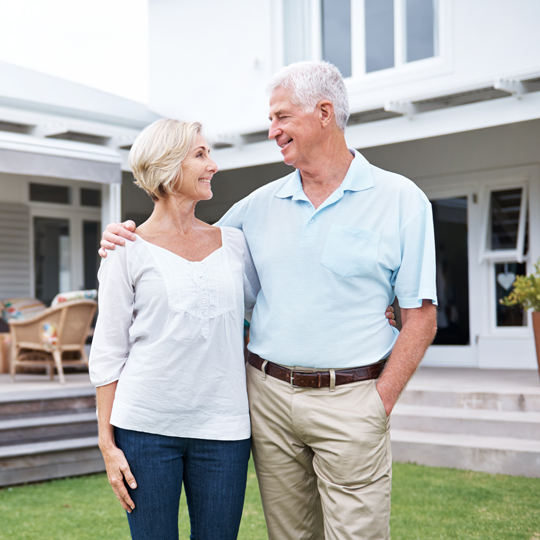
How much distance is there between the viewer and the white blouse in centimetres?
185

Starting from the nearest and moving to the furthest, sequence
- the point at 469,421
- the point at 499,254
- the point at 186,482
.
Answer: the point at 186,482 → the point at 469,421 → the point at 499,254

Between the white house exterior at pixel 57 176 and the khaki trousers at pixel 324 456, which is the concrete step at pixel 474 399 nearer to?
the khaki trousers at pixel 324 456

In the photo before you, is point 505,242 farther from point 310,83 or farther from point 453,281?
point 310,83

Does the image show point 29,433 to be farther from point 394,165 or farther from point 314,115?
point 394,165

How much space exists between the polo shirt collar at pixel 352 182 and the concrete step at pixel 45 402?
12.6 ft

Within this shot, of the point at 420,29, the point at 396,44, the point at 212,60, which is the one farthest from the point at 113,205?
the point at 420,29

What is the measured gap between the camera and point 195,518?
1938mm

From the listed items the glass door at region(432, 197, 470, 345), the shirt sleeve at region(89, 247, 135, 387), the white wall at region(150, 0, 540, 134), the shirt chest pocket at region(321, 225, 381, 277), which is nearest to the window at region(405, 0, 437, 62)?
the white wall at region(150, 0, 540, 134)

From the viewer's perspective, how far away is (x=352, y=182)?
2.01 m

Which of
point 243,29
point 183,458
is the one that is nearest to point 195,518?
point 183,458

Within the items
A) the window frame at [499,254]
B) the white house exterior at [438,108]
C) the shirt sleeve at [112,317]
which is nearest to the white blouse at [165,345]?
the shirt sleeve at [112,317]

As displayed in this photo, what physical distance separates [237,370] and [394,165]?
6.57m

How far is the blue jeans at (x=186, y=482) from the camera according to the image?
185 centimetres

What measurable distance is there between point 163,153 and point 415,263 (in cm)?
78
